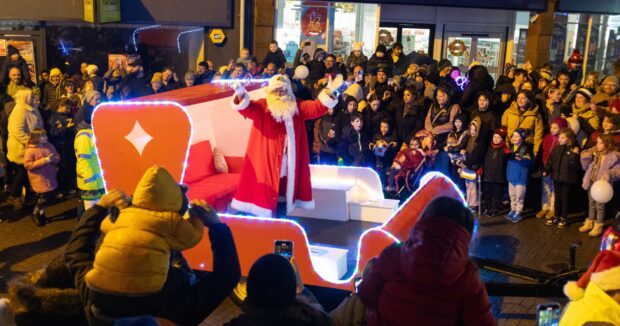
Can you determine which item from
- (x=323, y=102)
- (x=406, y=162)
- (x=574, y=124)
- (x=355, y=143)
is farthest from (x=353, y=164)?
(x=574, y=124)

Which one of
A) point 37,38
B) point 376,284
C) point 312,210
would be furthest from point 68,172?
point 376,284

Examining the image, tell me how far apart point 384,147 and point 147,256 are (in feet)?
19.8

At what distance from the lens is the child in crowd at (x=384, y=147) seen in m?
9.12

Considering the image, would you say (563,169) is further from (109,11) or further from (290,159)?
(109,11)

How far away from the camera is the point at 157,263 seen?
3422mm

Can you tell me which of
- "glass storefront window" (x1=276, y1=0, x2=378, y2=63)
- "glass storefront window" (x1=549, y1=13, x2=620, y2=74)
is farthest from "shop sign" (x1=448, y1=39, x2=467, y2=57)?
"glass storefront window" (x1=549, y1=13, x2=620, y2=74)

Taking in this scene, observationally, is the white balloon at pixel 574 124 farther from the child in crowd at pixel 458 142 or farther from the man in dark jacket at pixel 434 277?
the man in dark jacket at pixel 434 277

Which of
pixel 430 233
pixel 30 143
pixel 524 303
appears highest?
pixel 430 233

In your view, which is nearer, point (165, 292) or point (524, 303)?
point (165, 292)

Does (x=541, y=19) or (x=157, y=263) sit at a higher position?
(x=541, y=19)

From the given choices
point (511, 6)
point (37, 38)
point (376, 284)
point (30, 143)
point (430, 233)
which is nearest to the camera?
point (430, 233)

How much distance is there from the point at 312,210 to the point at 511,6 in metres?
9.68

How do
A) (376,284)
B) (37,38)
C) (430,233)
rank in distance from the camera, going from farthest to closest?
(37,38)
(376,284)
(430,233)

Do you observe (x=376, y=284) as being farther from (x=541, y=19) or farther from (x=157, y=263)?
(x=541, y=19)
